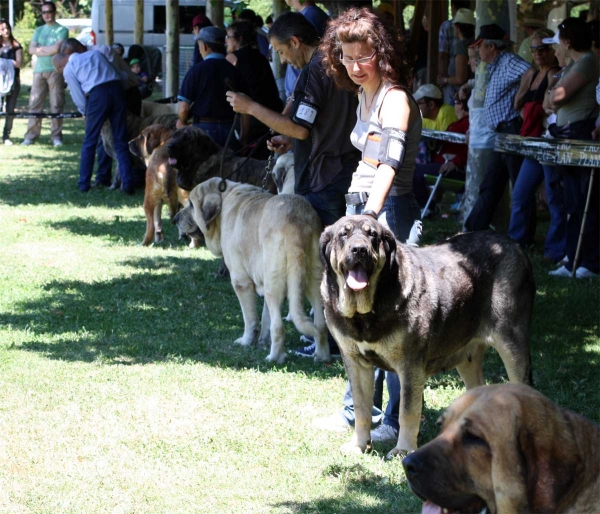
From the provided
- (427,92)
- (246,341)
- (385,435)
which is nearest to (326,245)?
(385,435)

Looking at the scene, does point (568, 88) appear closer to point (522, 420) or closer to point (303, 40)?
point (303, 40)

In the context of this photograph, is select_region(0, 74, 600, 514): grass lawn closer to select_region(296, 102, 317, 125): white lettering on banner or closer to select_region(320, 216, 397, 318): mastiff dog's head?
select_region(320, 216, 397, 318): mastiff dog's head

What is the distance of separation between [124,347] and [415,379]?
3184 mm

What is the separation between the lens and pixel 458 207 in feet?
44.0

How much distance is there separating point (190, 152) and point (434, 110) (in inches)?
181

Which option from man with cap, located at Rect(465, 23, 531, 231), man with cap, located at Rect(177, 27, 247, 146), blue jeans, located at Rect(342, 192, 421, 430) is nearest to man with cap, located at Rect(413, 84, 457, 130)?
man with cap, located at Rect(465, 23, 531, 231)

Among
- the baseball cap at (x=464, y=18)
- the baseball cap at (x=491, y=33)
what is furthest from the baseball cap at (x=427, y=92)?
the baseball cap at (x=491, y=33)

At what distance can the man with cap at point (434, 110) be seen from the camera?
13266mm

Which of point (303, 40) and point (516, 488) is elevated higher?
point (303, 40)

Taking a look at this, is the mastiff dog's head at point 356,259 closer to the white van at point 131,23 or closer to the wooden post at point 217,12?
the wooden post at point 217,12

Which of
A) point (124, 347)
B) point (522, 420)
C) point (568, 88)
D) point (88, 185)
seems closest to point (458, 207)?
point (568, 88)

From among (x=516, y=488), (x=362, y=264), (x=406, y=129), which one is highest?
(x=406, y=129)

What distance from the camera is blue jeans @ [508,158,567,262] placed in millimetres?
10328

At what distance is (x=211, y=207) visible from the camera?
25.6 feet
